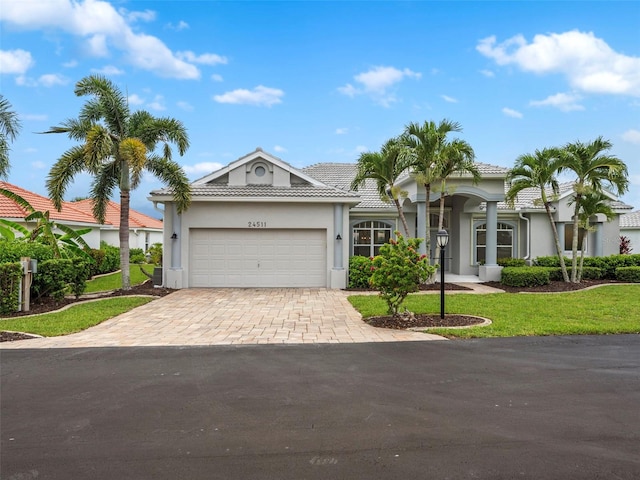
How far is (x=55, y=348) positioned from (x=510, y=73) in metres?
16.7

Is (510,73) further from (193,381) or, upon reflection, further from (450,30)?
(193,381)

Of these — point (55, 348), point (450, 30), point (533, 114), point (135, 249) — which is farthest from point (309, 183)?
point (135, 249)

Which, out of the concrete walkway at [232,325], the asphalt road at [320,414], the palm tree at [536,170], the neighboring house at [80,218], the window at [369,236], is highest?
the palm tree at [536,170]

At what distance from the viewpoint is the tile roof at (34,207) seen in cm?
1948

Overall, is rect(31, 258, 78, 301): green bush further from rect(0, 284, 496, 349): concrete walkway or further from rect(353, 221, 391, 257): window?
rect(353, 221, 391, 257): window

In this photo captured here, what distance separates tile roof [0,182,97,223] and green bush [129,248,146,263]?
5474 mm

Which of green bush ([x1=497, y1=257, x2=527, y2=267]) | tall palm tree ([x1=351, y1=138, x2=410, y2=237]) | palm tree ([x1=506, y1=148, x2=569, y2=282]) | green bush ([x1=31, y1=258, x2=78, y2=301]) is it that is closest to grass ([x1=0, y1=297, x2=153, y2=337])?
green bush ([x1=31, y1=258, x2=78, y2=301])

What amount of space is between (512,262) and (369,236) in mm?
6302

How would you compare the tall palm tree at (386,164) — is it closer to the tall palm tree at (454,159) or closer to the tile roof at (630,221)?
the tall palm tree at (454,159)

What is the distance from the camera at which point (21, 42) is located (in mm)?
13656

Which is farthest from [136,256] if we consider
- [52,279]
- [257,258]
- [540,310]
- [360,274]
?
[540,310]

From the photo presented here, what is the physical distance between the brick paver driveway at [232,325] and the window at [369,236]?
5.97 metres

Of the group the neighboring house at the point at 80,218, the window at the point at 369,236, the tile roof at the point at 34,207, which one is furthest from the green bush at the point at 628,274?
the tile roof at the point at 34,207

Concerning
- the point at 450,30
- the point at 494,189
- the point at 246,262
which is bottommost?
the point at 246,262
